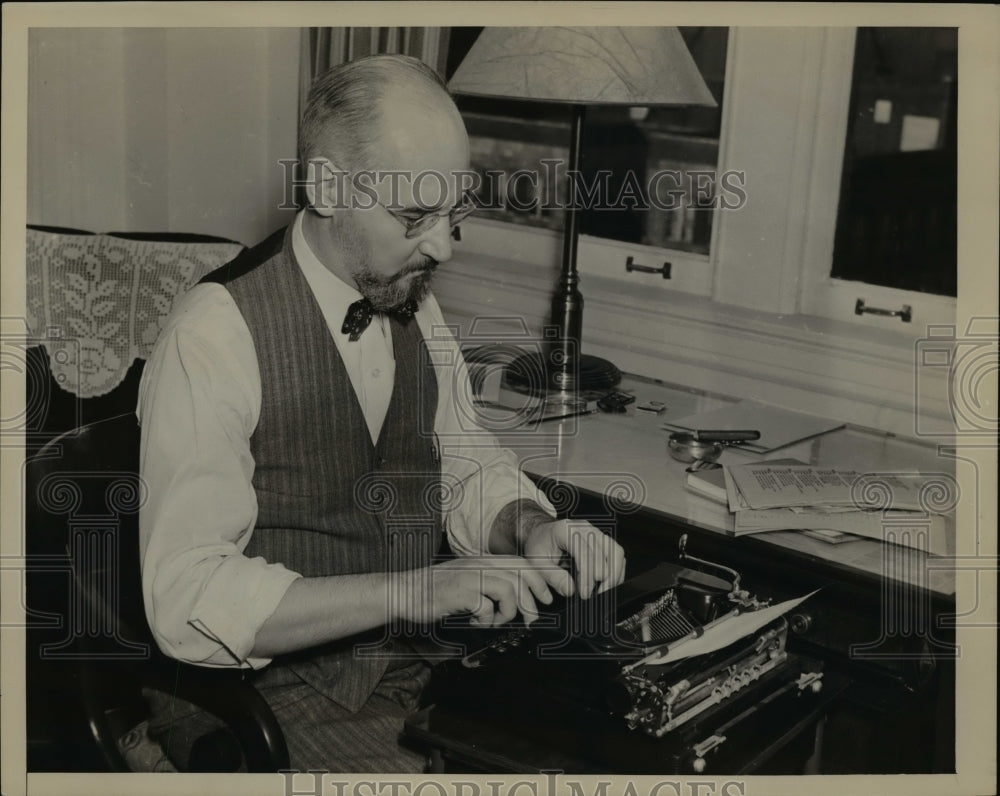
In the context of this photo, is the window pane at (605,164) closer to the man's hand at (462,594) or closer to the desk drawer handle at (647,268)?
the desk drawer handle at (647,268)

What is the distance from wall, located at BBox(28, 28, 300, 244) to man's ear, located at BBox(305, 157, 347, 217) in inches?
68.1

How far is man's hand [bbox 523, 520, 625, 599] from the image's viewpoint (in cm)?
168

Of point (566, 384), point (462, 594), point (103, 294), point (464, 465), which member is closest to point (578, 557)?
point (462, 594)

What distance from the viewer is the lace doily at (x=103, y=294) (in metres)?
3.01

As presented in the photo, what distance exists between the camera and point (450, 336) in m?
2.01

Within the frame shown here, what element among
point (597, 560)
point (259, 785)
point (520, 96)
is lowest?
point (259, 785)

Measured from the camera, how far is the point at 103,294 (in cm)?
304

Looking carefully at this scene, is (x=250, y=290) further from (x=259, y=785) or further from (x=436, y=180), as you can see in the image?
(x=259, y=785)

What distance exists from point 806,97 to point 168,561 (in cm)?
177

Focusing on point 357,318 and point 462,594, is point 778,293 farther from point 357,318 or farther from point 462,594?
point 462,594

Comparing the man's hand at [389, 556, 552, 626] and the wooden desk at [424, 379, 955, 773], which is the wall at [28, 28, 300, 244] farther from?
the man's hand at [389, 556, 552, 626]

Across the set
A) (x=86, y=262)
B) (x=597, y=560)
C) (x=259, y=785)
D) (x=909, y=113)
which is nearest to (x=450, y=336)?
(x=597, y=560)

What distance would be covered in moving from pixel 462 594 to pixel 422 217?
56 centimetres

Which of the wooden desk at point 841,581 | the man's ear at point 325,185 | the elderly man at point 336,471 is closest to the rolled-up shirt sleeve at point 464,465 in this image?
the elderly man at point 336,471
